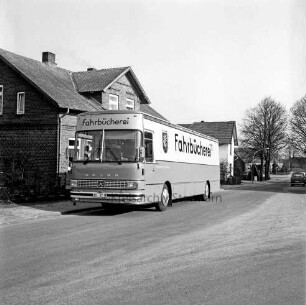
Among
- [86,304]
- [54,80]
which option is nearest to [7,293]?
[86,304]

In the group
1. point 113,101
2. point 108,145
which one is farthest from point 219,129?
point 108,145

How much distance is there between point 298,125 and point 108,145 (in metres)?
Answer: 53.2

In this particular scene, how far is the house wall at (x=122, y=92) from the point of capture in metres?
27.8

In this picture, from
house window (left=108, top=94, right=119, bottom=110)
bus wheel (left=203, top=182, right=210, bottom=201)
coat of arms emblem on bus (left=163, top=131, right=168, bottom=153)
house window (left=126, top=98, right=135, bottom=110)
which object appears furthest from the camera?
house window (left=126, top=98, right=135, bottom=110)

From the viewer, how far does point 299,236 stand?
9344 millimetres

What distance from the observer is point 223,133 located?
63531mm

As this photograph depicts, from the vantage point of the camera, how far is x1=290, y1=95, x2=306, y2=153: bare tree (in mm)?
61125

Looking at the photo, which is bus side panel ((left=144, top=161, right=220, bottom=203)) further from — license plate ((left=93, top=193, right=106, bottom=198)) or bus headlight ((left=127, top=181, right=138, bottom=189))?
license plate ((left=93, top=193, right=106, bottom=198))

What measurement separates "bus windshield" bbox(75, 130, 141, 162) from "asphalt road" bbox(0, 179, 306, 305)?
236 cm

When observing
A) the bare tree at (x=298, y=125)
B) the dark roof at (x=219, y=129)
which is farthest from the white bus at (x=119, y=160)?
the bare tree at (x=298, y=125)

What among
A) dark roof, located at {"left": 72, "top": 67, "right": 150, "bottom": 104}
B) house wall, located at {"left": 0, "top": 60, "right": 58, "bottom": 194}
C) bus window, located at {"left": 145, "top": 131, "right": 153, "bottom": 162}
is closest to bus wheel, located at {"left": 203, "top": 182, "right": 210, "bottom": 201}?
bus window, located at {"left": 145, "top": 131, "right": 153, "bottom": 162}

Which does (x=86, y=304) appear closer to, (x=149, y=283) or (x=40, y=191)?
(x=149, y=283)

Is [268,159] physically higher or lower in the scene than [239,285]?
higher

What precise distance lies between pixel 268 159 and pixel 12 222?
64.4 meters
